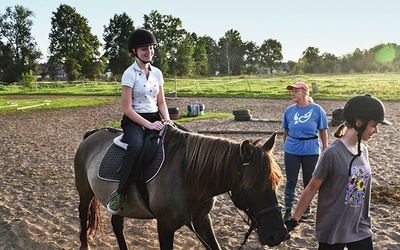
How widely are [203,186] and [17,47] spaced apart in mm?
70085

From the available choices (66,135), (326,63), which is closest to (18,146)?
(66,135)

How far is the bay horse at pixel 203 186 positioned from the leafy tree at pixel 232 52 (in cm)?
8639

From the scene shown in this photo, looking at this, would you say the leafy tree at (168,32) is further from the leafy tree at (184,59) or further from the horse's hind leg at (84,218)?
the horse's hind leg at (84,218)

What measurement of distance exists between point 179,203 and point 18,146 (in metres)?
9.49

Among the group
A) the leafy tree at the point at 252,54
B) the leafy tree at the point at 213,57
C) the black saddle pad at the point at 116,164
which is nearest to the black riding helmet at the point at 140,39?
the black saddle pad at the point at 116,164

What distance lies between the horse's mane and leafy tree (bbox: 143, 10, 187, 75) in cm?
6687

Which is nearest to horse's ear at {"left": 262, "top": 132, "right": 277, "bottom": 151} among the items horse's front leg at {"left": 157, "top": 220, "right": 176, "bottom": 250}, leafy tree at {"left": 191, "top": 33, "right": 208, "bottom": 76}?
horse's front leg at {"left": 157, "top": 220, "right": 176, "bottom": 250}

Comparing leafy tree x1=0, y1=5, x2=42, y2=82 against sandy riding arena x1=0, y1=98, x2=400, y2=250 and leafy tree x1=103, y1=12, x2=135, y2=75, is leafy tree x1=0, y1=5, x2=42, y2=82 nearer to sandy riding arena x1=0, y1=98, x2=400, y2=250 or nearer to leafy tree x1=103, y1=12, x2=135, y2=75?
leafy tree x1=103, y1=12, x2=135, y2=75

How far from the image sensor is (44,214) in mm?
5559

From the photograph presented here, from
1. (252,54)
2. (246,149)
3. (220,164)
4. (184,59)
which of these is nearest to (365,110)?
(246,149)

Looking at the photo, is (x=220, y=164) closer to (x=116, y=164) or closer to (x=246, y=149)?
(x=246, y=149)

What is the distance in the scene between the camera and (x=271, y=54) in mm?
105812

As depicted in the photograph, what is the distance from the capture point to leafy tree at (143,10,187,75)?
69.4m

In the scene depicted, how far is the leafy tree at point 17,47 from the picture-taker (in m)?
59.9
